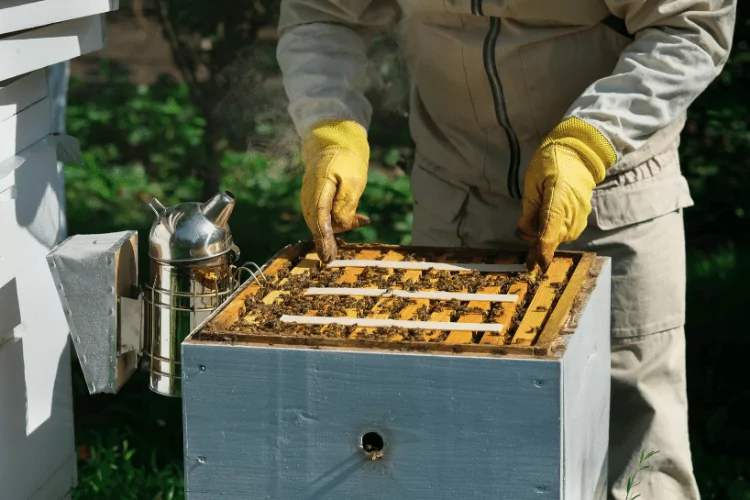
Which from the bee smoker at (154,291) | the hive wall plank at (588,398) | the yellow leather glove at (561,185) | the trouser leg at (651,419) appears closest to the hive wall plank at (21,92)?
the bee smoker at (154,291)

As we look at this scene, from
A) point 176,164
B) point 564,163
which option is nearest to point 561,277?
point 564,163

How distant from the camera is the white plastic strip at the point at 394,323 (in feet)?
6.17

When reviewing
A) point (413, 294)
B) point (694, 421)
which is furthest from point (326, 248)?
point (694, 421)

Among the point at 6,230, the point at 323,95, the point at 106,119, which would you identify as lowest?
the point at 106,119

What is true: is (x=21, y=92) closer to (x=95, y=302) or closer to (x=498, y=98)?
(x=95, y=302)

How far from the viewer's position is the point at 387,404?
1.77m

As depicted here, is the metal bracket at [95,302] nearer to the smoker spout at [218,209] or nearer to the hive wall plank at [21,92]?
the smoker spout at [218,209]

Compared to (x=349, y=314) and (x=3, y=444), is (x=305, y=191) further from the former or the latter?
(x=3, y=444)

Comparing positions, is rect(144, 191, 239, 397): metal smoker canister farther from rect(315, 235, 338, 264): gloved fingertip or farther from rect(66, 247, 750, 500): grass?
rect(66, 247, 750, 500): grass

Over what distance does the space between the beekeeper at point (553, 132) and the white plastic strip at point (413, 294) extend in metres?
0.19

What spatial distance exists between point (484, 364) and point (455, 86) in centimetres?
106

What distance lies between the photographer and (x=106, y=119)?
507 centimetres

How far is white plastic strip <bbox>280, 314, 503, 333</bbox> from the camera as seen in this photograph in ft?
6.17

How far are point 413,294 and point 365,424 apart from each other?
37 cm
